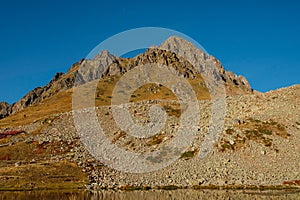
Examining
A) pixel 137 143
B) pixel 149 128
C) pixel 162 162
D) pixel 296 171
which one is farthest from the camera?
pixel 149 128

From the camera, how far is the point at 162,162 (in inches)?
2894

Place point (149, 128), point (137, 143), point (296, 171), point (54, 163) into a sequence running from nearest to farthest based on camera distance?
point (296, 171)
point (54, 163)
point (137, 143)
point (149, 128)

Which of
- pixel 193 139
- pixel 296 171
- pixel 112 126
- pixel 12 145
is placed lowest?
pixel 296 171

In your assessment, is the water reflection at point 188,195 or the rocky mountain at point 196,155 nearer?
the water reflection at point 188,195

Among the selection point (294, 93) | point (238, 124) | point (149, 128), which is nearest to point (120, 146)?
point (149, 128)

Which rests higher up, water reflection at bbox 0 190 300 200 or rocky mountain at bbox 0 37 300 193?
rocky mountain at bbox 0 37 300 193

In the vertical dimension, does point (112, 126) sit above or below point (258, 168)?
above

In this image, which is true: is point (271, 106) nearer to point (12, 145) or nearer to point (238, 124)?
point (238, 124)

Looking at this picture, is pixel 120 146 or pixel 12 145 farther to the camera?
pixel 12 145

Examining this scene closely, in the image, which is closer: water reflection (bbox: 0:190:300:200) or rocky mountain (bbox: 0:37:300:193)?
water reflection (bbox: 0:190:300:200)

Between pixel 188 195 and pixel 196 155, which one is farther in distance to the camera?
pixel 196 155

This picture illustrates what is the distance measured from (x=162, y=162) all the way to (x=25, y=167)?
30060mm

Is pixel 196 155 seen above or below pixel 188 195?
above

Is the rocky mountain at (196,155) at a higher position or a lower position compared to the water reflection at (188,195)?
higher
